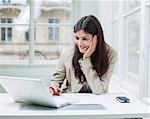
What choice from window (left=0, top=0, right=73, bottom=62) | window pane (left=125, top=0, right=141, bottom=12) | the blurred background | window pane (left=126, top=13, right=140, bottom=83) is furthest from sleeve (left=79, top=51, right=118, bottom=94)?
window (left=0, top=0, right=73, bottom=62)

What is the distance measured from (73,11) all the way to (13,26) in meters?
0.74

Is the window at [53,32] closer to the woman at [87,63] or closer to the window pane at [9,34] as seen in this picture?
the window pane at [9,34]

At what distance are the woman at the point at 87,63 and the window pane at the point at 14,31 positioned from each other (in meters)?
1.48

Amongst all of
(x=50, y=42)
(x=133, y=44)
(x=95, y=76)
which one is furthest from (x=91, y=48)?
(x=50, y=42)

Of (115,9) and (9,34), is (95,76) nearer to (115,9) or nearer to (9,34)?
(115,9)

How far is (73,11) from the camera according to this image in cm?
344

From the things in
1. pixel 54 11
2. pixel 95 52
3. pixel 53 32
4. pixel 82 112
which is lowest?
pixel 82 112

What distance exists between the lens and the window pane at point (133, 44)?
217cm

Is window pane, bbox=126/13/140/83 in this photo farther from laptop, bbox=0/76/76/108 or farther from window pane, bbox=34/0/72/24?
window pane, bbox=34/0/72/24

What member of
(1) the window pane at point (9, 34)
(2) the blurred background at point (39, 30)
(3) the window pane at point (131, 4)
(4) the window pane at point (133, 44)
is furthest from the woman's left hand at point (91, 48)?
(1) the window pane at point (9, 34)

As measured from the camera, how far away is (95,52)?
2.00 meters

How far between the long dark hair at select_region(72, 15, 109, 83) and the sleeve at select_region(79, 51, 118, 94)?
1.1 inches

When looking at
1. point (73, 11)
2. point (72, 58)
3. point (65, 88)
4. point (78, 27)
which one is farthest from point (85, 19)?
point (73, 11)

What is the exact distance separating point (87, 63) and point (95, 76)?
0.36ft
